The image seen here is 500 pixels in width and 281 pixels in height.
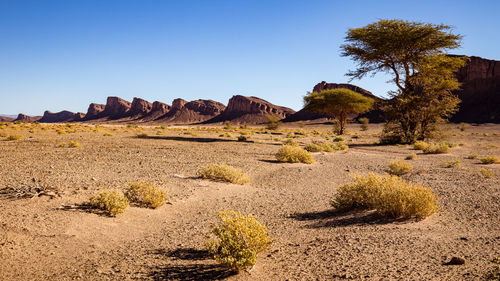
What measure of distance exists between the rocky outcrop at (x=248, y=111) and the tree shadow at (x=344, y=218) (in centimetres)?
14590

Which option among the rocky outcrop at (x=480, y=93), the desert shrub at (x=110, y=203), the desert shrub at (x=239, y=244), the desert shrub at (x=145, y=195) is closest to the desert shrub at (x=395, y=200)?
the desert shrub at (x=239, y=244)

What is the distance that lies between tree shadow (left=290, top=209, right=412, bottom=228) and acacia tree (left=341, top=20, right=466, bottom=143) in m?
19.5

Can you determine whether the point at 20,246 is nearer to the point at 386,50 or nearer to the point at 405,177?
the point at 405,177

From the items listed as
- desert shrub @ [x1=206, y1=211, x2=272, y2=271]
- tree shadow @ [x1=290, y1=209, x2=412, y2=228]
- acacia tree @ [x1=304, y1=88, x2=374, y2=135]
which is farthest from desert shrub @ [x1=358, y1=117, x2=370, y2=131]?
desert shrub @ [x1=206, y1=211, x2=272, y2=271]

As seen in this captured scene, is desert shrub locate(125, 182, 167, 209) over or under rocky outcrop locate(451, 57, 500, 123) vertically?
under

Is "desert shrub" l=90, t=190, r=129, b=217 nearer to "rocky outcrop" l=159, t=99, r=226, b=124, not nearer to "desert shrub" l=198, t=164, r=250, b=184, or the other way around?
"desert shrub" l=198, t=164, r=250, b=184

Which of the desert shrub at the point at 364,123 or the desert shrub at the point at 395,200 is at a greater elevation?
the desert shrub at the point at 364,123

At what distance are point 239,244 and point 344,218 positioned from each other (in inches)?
115

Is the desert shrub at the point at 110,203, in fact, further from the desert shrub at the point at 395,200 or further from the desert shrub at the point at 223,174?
the desert shrub at the point at 395,200

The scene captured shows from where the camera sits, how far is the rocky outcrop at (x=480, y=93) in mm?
77488

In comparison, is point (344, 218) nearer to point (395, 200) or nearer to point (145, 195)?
point (395, 200)

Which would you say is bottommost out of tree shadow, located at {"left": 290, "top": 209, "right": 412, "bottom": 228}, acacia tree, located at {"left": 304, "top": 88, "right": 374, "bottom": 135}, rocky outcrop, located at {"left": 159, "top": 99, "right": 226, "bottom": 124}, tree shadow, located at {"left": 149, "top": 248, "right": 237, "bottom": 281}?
tree shadow, located at {"left": 149, "top": 248, "right": 237, "bottom": 281}

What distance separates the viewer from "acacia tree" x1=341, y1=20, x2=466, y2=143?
76.1ft

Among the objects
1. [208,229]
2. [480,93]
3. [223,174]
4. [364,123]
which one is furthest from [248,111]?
[208,229]
